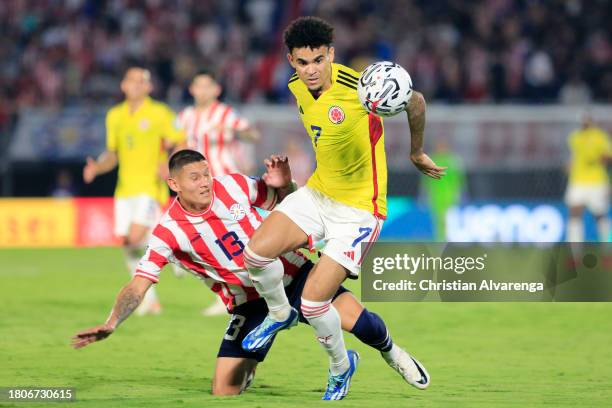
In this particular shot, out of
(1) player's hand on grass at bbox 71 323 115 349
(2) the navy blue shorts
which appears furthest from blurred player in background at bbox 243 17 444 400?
(1) player's hand on grass at bbox 71 323 115 349

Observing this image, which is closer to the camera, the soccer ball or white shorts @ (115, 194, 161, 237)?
the soccer ball

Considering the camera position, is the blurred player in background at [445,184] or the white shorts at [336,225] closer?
the white shorts at [336,225]

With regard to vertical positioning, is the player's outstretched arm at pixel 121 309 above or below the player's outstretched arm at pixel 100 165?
below

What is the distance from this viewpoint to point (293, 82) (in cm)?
653

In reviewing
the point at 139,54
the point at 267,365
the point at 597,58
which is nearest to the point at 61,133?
the point at 139,54

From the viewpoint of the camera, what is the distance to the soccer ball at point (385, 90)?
5.94 metres

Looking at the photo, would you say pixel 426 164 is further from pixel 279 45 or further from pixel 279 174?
pixel 279 45

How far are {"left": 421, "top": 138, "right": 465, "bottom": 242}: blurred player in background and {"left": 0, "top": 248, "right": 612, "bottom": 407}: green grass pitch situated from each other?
24.3ft

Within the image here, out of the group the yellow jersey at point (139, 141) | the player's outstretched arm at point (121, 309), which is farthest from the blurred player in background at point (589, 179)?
the player's outstretched arm at point (121, 309)

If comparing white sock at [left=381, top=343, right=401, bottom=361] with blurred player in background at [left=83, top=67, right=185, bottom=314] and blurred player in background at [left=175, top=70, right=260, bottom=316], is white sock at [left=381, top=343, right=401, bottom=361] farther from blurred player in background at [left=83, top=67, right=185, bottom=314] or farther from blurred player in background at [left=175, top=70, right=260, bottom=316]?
blurred player in background at [left=83, top=67, right=185, bottom=314]

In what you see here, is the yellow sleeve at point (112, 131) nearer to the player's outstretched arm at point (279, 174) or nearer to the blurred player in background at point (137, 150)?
the blurred player in background at point (137, 150)

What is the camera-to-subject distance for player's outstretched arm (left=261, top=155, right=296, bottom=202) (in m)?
6.58

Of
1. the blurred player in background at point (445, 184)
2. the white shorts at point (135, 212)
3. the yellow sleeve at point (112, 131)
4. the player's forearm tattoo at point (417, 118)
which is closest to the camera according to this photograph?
the player's forearm tattoo at point (417, 118)

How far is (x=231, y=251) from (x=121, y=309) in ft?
2.98
